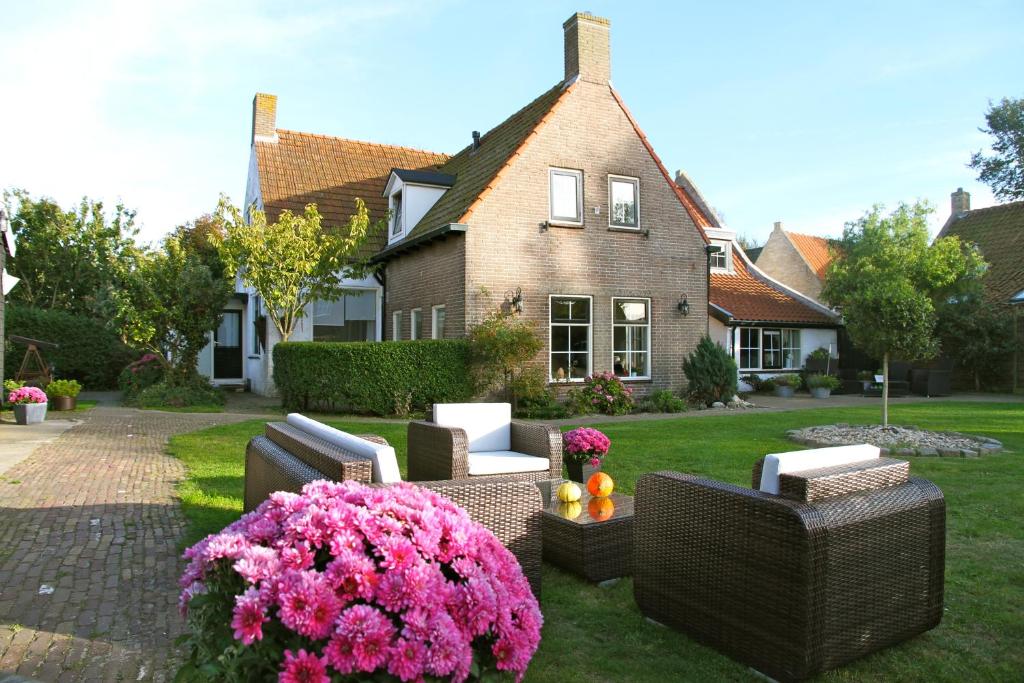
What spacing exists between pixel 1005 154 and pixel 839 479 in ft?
104

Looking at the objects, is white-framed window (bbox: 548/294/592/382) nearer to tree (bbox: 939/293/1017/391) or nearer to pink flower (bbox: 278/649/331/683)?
pink flower (bbox: 278/649/331/683)

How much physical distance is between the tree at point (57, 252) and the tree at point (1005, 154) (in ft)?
111

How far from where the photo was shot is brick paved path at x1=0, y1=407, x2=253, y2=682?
3.03 m

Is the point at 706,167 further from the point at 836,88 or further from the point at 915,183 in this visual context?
the point at 836,88

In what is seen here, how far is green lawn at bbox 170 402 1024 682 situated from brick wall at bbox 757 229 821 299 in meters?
17.9

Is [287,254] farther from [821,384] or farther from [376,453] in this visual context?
[821,384]

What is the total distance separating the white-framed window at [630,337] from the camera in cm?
1552

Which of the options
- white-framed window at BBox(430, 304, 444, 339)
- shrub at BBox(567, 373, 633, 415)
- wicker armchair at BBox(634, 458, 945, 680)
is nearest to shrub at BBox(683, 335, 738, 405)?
shrub at BBox(567, 373, 633, 415)

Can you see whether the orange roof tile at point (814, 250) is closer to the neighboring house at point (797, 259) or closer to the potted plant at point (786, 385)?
the neighboring house at point (797, 259)

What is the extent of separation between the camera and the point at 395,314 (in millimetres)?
17312

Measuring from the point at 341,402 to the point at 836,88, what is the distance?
1078 centimetres

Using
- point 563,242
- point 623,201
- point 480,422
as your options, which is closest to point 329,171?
point 563,242

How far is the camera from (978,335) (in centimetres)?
2125

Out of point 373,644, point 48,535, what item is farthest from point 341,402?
point 373,644
